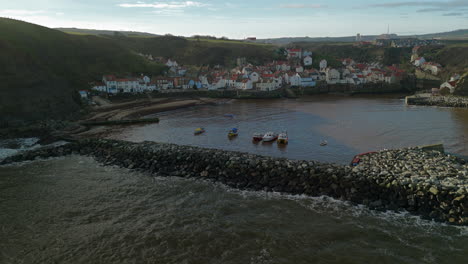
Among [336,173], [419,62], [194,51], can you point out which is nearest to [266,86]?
[194,51]

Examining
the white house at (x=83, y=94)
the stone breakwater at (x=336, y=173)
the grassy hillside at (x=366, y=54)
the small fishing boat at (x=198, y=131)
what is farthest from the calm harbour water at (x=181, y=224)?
the grassy hillside at (x=366, y=54)

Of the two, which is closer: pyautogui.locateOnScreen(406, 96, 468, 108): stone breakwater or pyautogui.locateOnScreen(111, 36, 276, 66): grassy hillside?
pyautogui.locateOnScreen(406, 96, 468, 108): stone breakwater

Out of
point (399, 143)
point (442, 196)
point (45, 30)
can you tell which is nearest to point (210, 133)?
point (399, 143)

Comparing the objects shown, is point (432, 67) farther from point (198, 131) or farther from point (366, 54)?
point (198, 131)

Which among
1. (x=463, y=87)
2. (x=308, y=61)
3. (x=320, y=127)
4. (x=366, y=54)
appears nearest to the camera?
(x=320, y=127)

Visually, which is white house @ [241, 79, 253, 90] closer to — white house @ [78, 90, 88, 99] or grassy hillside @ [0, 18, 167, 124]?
grassy hillside @ [0, 18, 167, 124]

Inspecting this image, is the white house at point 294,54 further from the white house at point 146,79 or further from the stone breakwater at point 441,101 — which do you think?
the white house at point 146,79

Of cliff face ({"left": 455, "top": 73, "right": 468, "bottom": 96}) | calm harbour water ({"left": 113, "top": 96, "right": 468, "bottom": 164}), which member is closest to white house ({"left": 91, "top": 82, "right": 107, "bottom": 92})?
calm harbour water ({"left": 113, "top": 96, "right": 468, "bottom": 164})
